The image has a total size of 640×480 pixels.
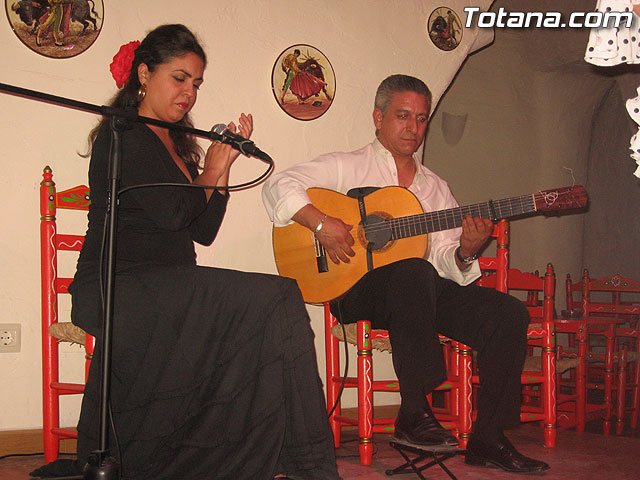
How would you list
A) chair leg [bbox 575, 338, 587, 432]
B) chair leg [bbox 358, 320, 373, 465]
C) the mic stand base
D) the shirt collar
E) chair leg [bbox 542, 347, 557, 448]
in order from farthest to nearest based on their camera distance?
chair leg [bbox 575, 338, 587, 432] → the shirt collar → chair leg [bbox 542, 347, 557, 448] → chair leg [bbox 358, 320, 373, 465] → the mic stand base

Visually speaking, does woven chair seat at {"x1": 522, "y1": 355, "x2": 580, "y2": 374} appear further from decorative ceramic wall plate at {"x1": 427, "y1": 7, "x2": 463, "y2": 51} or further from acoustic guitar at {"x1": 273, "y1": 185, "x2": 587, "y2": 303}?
decorative ceramic wall plate at {"x1": 427, "y1": 7, "x2": 463, "y2": 51}

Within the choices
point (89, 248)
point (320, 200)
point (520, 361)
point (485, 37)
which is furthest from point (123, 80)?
point (485, 37)

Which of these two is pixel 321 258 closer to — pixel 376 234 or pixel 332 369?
pixel 376 234

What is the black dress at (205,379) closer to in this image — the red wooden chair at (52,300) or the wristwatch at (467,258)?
the red wooden chair at (52,300)

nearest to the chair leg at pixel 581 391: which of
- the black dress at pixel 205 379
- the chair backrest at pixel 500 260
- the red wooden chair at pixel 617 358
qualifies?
the red wooden chair at pixel 617 358

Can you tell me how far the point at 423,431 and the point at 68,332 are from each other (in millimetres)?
1213

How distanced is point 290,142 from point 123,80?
3.20ft

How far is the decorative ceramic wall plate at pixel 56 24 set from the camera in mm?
2424

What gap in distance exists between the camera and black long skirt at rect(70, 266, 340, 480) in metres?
1.70

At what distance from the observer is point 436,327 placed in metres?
2.27

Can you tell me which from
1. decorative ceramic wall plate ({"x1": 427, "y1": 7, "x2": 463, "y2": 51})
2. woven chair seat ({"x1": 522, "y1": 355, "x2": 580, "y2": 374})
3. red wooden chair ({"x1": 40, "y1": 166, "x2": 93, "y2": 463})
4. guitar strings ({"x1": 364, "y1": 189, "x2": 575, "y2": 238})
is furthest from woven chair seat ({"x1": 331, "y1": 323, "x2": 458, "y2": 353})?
decorative ceramic wall plate ({"x1": 427, "y1": 7, "x2": 463, "y2": 51})

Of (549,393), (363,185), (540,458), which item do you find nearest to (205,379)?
(363,185)

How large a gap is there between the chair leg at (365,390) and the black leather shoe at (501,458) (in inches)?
13.8

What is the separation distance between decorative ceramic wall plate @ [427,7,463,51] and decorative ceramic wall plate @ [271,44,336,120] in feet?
2.12
